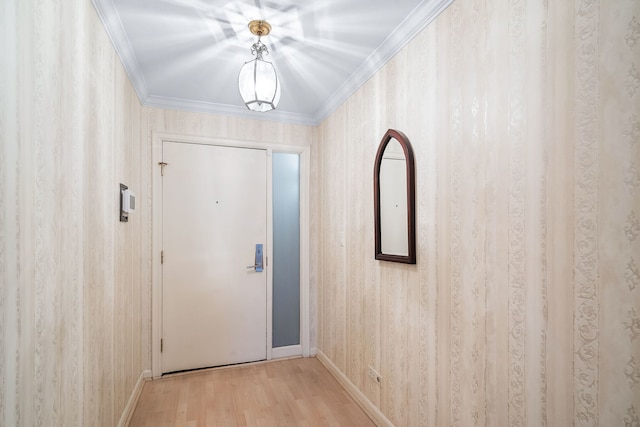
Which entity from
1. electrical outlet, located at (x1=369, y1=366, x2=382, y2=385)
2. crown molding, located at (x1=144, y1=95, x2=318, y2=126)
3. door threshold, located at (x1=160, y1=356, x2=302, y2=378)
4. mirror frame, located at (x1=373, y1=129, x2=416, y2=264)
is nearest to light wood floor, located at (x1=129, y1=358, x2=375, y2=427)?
door threshold, located at (x1=160, y1=356, x2=302, y2=378)

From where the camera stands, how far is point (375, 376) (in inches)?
89.4

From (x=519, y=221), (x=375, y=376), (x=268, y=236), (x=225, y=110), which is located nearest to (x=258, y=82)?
(x=225, y=110)

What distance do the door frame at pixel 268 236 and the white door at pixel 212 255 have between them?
0.04m

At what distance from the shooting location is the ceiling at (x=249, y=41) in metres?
1.73

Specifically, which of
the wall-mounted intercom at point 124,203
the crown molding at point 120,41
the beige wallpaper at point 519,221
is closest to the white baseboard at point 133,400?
the wall-mounted intercom at point 124,203

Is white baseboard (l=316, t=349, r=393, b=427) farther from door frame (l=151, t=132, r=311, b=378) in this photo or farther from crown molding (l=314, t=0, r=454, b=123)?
crown molding (l=314, t=0, r=454, b=123)

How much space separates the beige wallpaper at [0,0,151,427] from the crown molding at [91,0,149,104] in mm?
75

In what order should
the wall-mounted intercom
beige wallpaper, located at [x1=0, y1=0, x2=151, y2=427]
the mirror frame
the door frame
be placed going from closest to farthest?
beige wallpaper, located at [x1=0, y1=0, x2=151, y2=427] → the mirror frame → the wall-mounted intercom → the door frame

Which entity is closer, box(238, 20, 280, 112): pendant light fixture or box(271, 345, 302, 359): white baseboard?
box(238, 20, 280, 112): pendant light fixture

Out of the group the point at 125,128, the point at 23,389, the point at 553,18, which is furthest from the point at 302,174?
the point at 23,389

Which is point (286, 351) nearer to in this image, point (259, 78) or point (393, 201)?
point (393, 201)

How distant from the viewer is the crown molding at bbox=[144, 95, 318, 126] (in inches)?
115

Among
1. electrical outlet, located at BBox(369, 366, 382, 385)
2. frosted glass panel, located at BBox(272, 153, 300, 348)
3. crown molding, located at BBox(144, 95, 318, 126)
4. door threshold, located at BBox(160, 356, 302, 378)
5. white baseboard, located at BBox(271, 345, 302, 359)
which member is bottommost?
door threshold, located at BBox(160, 356, 302, 378)

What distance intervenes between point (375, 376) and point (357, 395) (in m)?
0.37
